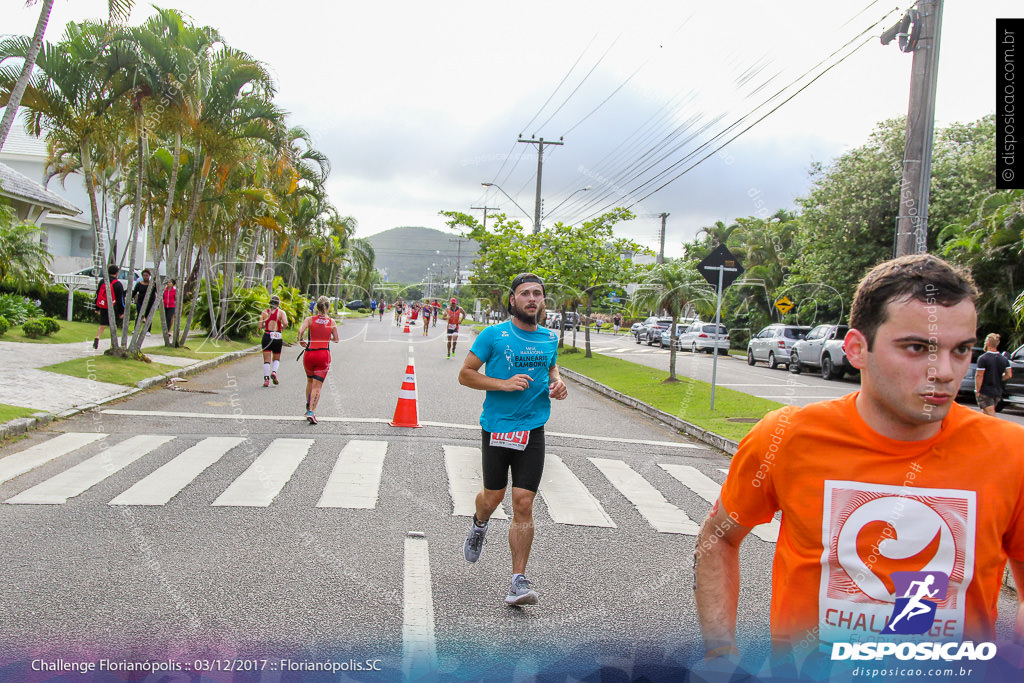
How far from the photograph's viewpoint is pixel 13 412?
32.8 feet

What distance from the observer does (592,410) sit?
15680 mm

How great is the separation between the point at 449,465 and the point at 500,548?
299 cm

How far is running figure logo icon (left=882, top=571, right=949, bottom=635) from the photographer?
1842mm

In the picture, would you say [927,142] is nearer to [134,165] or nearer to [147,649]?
[147,649]

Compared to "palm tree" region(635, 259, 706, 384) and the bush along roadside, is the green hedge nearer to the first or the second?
the bush along roadside

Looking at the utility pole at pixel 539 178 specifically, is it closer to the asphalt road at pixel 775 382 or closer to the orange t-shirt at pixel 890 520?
the asphalt road at pixel 775 382

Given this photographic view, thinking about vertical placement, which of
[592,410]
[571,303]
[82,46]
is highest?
[82,46]

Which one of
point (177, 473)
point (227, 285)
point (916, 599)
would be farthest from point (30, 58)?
point (227, 285)

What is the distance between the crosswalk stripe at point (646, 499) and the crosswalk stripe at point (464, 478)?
1364mm

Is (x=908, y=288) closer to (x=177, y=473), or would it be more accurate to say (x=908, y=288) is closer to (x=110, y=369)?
(x=177, y=473)

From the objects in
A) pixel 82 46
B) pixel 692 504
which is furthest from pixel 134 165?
pixel 692 504

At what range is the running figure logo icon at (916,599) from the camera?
1.84m

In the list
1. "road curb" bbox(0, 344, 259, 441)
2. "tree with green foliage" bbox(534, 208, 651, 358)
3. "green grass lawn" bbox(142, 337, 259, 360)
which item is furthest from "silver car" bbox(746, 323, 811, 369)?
"road curb" bbox(0, 344, 259, 441)

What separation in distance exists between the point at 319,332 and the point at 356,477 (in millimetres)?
3884
